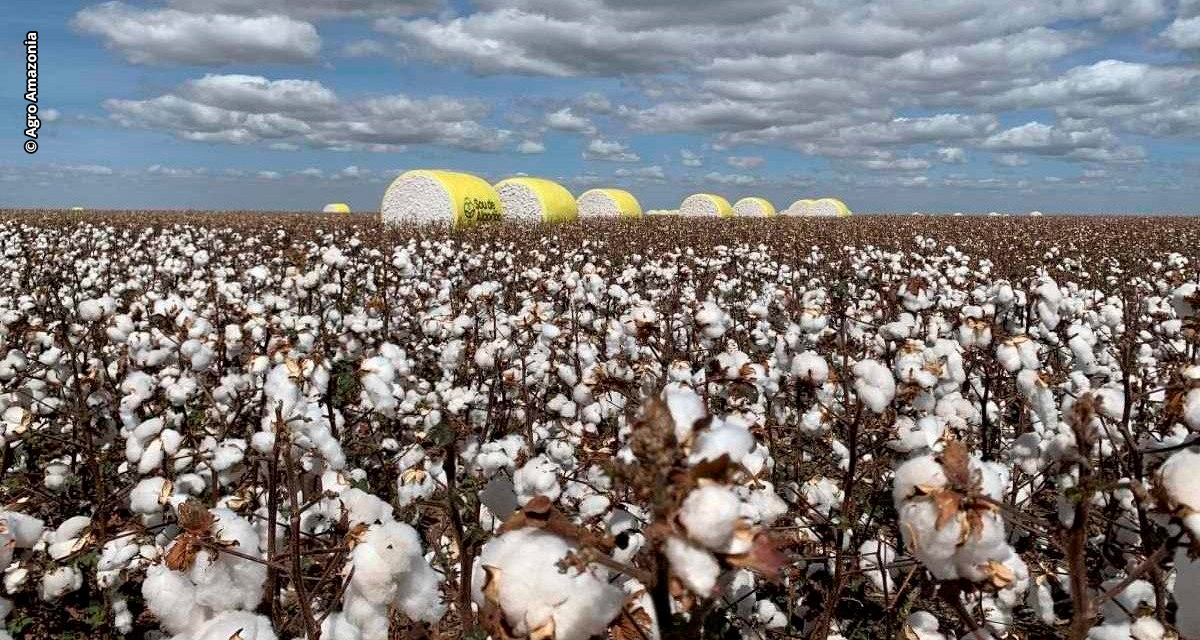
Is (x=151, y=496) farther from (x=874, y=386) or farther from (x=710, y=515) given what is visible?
(x=874, y=386)

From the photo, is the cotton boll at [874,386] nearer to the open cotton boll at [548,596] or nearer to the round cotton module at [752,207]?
the open cotton boll at [548,596]

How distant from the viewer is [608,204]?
40375 mm

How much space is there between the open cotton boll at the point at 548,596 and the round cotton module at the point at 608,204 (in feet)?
125

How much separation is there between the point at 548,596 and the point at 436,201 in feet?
82.8

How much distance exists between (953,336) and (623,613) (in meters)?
4.41

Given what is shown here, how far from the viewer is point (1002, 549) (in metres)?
1.47

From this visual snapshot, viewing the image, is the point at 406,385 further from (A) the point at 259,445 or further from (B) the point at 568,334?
(A) the point at 259,445

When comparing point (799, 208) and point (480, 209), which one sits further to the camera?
point (799, 208)

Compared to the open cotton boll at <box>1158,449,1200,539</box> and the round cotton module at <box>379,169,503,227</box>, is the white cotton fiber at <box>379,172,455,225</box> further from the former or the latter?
the open cotton boll at <box>1158,449,1200,539</box>

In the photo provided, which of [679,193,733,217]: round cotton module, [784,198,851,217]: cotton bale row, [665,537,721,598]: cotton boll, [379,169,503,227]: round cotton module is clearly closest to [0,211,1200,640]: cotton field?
[665,537,721,598]: cotton boll

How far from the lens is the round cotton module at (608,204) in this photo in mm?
40031

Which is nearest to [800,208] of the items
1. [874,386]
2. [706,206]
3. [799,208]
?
[799,208]

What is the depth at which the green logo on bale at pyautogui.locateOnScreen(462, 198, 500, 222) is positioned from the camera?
2553 centimetres

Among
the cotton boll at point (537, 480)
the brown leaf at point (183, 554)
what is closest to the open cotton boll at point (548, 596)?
the brown leaf at point (183, 554)
